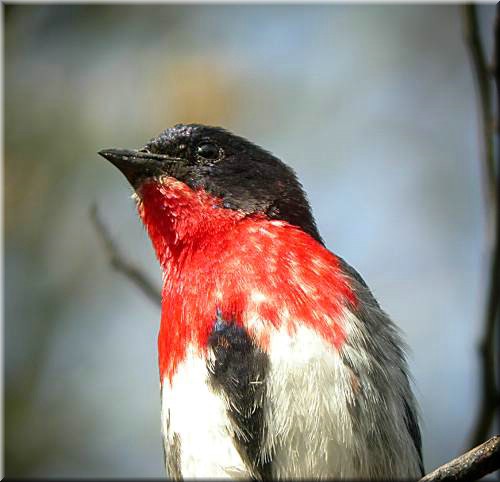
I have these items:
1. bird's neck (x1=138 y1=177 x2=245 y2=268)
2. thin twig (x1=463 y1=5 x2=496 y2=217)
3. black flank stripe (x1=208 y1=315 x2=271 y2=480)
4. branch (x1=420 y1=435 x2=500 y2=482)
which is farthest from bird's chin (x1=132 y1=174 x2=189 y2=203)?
branch (x1=420 y1=435 x2=500 y2=482)

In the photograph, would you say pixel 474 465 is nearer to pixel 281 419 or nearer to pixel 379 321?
pixel 281 419

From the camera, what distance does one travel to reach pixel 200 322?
404 centimetres

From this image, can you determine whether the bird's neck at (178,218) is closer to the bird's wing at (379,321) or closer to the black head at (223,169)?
the black head at (223,169)

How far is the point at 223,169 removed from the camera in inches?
191

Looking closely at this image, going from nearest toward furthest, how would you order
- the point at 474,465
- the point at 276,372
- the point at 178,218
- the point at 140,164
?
the point at 474,465 → the point at 276,372 → the point at 178,218 → the point at 140,164

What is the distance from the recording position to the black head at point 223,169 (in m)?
4.72

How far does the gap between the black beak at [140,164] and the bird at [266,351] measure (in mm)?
13

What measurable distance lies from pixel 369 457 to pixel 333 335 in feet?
1.89

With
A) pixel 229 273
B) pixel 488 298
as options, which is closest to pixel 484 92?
pixel 488 298

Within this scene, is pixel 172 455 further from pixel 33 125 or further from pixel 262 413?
pixel 33 125

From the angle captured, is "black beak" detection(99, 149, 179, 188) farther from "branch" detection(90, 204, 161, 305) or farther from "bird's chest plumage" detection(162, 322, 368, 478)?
"bird's chest plumage" detection(162, 322, 368, 478)

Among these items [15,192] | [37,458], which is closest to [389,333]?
[37,458]

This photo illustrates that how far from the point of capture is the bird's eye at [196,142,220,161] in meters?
4.91

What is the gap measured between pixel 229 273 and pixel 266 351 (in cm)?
52
